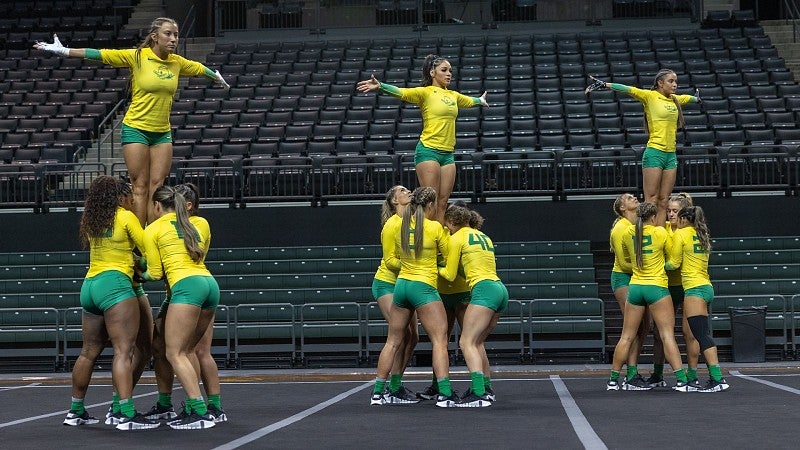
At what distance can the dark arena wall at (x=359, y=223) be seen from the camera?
18.7 m

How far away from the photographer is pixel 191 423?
8.19m

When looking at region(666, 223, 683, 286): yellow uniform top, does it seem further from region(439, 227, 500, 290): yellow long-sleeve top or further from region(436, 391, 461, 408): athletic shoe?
region(436, 391, 461, 408): athletic shoe

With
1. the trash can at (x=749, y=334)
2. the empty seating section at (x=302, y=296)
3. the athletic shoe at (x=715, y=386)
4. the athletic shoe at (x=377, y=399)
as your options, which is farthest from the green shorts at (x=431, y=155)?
the trash can at (x=749, y=334)

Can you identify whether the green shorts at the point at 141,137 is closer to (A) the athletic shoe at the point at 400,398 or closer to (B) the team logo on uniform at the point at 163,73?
(B) the team logo on uniform at the point at 163,73

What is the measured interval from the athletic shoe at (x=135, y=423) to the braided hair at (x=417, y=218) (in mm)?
2612

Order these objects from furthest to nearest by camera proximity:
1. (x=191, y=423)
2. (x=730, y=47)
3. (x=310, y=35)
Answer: (x=310, y=35)
(x=730, y=47)
(x=191, y=423)

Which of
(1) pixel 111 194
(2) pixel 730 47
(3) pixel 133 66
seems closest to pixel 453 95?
(3) pixel 133 66

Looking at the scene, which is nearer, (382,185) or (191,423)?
(191,423)

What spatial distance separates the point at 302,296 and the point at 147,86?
8.33 m

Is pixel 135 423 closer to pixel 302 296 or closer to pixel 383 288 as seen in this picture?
pixel 383 288

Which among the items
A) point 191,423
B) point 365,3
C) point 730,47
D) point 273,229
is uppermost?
point 365,3

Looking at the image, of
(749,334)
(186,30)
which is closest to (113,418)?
(749,334)

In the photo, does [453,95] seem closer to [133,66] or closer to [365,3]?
[133,66]

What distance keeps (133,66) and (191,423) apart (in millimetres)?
3301
